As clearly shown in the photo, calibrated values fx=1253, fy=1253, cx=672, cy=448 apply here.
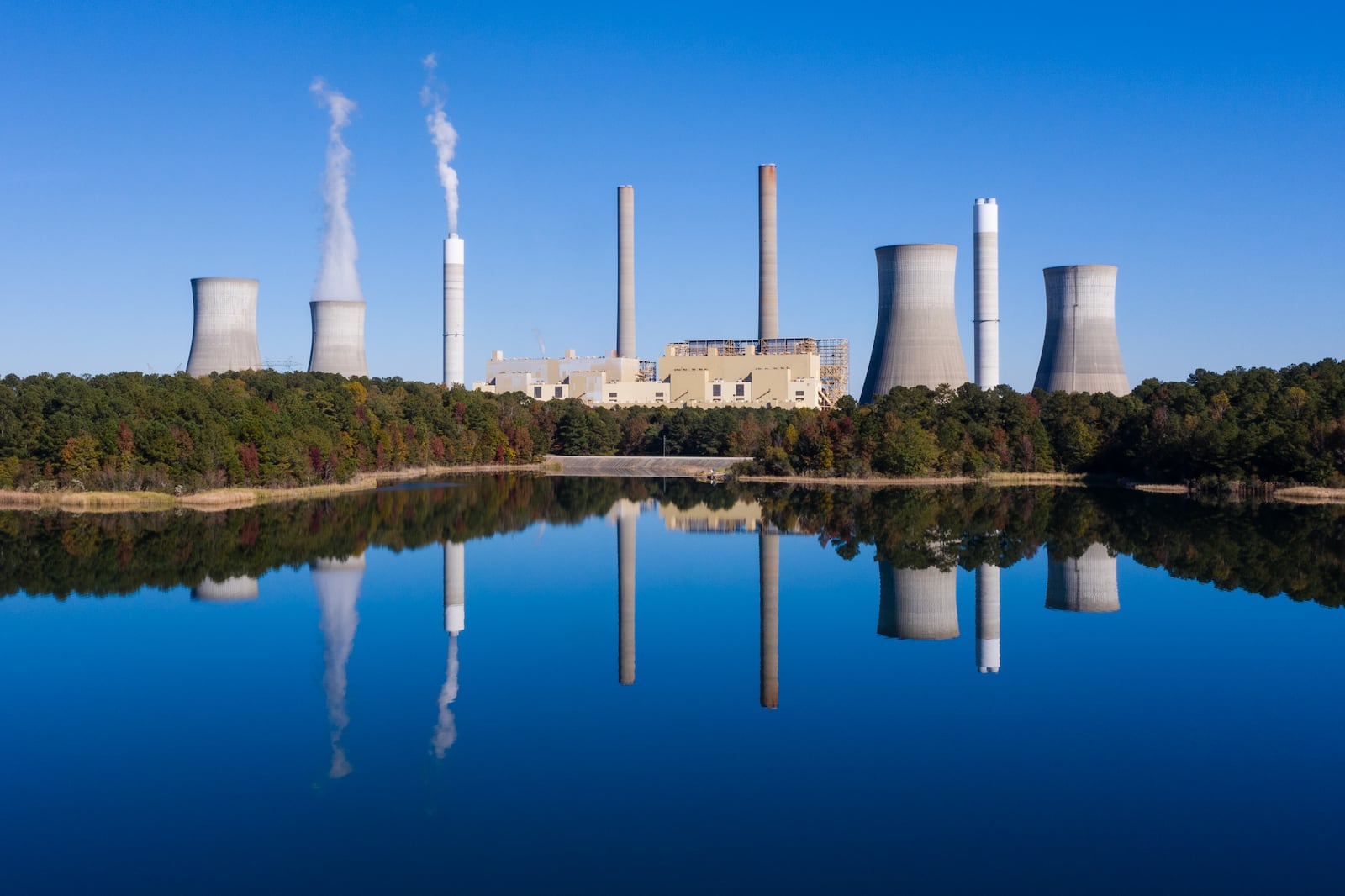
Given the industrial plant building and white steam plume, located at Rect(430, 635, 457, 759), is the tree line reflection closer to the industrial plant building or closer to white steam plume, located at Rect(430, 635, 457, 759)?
white steam plume, located at Rect(430, 635, 457, 759)

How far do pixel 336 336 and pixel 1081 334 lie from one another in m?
24.1

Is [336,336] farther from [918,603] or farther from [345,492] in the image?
[918,603]

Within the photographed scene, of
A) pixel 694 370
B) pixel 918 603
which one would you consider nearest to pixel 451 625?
pixel 918 603

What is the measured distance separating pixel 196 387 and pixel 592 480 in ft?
42.9

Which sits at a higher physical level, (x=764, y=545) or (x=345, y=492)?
(x=345, y=492)

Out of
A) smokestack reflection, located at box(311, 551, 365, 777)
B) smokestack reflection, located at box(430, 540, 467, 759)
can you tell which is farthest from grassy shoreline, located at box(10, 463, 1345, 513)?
smokestack reflection, located at box(311, 551, 365, 777)

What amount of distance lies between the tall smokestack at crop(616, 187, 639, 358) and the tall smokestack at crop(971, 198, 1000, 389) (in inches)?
568

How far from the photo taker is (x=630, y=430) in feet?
163

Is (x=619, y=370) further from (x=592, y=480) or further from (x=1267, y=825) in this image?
(x=1267, y=825)

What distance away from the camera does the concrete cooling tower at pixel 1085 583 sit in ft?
49.7

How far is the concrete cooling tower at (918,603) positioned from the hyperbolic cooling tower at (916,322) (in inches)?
794

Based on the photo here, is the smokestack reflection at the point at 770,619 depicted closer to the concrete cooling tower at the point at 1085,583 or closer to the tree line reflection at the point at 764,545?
the tree line reflection at the point at 764,545

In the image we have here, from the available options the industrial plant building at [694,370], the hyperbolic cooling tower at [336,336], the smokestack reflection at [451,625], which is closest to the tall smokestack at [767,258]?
the industrial plant building at [694,370]

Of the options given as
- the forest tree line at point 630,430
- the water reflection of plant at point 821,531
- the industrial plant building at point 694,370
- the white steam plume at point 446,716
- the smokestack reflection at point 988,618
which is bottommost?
the white steam plume at point 446,716
